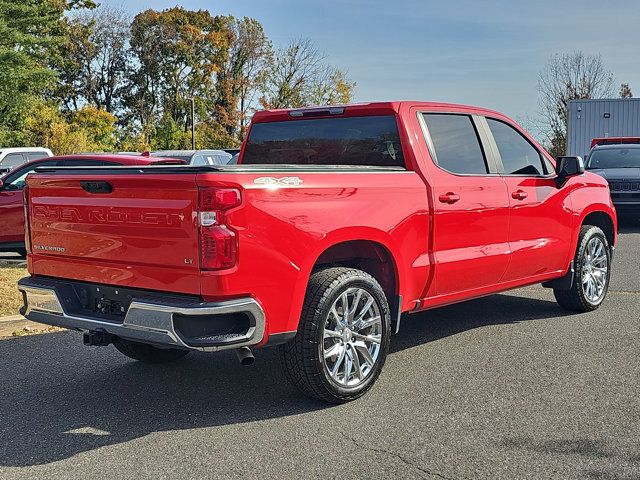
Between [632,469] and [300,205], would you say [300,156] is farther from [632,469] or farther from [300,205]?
[632,469]

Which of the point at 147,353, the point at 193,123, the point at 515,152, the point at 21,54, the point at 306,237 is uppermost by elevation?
the point at 21,54

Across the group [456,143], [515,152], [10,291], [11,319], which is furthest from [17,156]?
[456,143]

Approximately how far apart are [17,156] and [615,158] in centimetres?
1410

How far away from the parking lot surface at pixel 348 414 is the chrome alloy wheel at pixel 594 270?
32.4 inches

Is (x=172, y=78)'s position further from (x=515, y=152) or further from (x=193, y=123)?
(x=515, y=152)

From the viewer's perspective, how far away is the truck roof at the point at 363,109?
557 cm

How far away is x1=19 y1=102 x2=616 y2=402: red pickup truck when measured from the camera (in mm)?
4043

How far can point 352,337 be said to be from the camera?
4.76 metres

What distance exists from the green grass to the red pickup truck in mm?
2309

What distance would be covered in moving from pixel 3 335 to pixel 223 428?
10.8 ft

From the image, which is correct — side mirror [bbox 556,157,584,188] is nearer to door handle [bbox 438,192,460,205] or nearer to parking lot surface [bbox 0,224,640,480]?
parking lot surface [bbox 0,224,640,480]

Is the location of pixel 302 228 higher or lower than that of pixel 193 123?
lower

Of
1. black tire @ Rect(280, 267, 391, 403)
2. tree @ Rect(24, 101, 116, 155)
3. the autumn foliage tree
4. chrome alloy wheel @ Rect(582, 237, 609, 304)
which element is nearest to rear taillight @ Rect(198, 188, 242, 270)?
black tire @ Rect(280, 267, 391, 403)

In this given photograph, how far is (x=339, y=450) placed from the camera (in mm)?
3963
